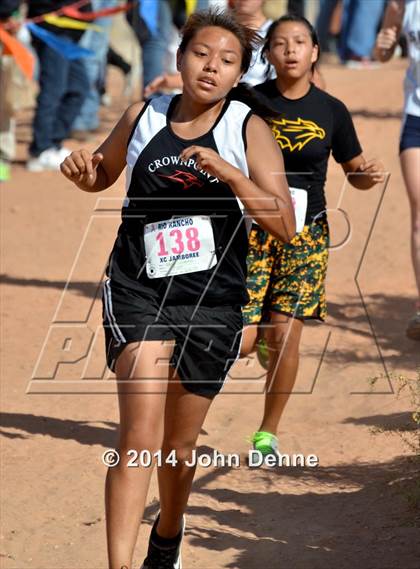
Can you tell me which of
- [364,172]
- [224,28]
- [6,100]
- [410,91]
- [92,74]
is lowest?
[92,74]

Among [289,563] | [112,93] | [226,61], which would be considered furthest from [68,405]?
[112,93]

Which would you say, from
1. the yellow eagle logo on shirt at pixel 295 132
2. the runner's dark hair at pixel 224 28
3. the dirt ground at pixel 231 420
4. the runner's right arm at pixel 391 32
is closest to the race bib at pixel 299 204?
the yellow eagle logo on shirt at pixel 295 132

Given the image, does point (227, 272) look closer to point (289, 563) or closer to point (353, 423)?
point (289, 563)

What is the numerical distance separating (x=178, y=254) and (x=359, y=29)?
39.2 ft

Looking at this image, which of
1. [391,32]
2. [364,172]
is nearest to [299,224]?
[364,172]

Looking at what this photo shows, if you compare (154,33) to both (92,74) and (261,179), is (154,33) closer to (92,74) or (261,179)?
(92,74)

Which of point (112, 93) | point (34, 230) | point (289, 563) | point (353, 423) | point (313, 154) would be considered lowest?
point (112, 93)

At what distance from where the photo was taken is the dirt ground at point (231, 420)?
4738 mm

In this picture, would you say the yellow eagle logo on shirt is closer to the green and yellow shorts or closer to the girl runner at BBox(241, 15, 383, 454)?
the girl runner at BBox(241, 15, 383, 454)

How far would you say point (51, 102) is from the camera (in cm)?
1063

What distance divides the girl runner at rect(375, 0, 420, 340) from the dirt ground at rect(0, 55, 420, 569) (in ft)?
2.73

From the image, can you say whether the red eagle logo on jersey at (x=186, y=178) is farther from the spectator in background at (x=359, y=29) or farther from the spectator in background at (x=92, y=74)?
the spectator in background at (x=359, y=29)

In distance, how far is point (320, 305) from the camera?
18.4 ft

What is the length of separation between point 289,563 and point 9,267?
447 cm
